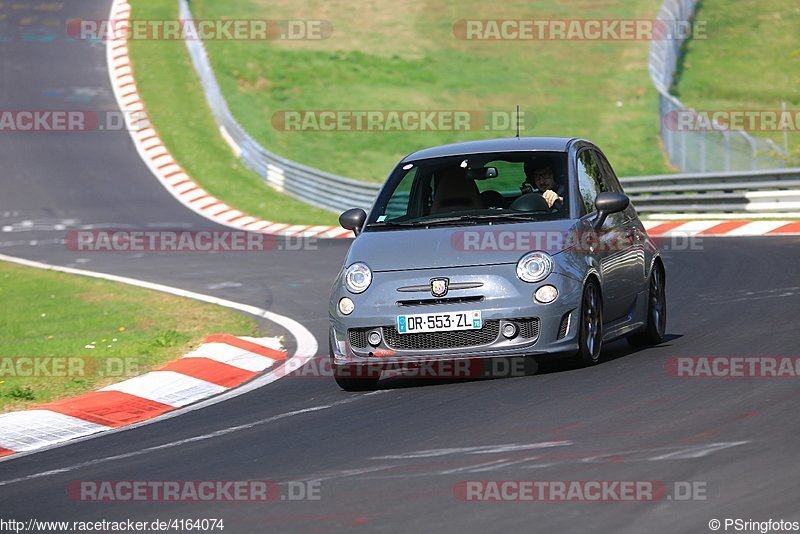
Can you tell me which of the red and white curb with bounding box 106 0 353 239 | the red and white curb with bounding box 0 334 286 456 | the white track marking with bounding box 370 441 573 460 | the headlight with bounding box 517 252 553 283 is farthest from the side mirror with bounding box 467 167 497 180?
the red and white curb with bounding box 106 0 353 239

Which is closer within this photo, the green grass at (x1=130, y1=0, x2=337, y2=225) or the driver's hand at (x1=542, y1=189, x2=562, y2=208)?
the driver's hand at (x1=542, y1=189, x2=562, y2=208)

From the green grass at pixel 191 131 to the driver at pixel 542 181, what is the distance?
17806 millimetres

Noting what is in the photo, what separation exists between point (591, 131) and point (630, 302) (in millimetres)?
28105

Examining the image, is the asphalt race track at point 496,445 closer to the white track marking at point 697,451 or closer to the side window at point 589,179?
the white track marking at point 697,451

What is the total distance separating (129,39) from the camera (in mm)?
47469

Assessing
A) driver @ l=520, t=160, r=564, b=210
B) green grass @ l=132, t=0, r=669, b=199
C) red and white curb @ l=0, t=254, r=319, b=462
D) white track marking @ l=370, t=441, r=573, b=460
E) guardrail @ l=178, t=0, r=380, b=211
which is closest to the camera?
white track marking @ l=370, t=441, r=573, b=460

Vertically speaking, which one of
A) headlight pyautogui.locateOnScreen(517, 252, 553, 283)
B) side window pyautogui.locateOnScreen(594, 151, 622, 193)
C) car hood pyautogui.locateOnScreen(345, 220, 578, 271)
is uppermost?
side window pyautogui.locateOnScreen(594, 151, 622, 193)

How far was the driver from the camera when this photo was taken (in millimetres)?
10852

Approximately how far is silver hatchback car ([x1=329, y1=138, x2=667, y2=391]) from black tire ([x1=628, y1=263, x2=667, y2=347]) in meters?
0.04

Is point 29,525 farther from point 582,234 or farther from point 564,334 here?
point 582,234

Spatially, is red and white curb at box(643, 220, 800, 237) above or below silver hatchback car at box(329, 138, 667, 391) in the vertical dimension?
below

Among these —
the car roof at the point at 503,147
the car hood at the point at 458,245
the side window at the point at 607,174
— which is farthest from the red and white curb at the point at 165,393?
the side window at the point at 607,174

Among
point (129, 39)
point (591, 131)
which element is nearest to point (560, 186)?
point (591, 131)

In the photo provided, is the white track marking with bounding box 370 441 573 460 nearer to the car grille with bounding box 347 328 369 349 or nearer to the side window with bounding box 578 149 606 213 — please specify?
Result: the car grille with bounding box 347 328 369 349
